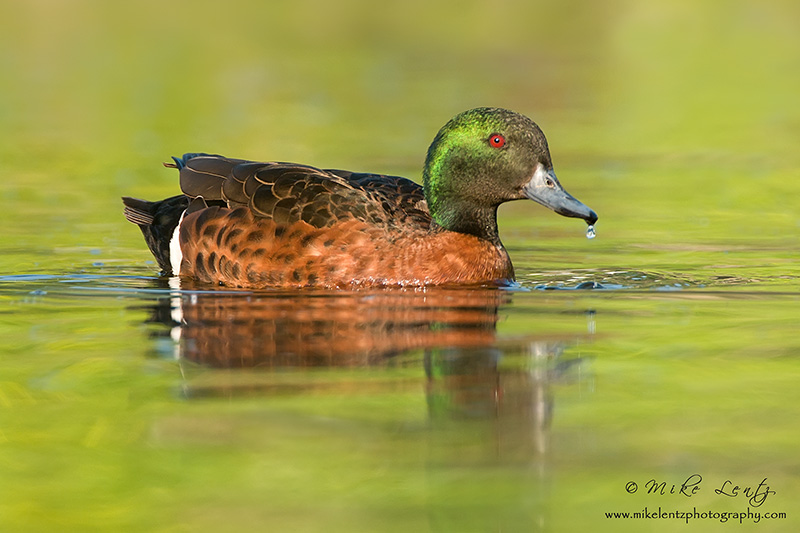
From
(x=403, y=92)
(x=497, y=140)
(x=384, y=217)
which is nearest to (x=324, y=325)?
(x=384, y=217)

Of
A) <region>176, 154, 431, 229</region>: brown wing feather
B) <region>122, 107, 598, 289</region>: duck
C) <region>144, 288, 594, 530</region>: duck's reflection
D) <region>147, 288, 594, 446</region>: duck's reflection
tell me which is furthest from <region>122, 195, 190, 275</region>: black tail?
<region>144, 288, 594, 530</region>: duck's reflection

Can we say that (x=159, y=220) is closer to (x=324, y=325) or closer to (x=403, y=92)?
(x=324, y=325)

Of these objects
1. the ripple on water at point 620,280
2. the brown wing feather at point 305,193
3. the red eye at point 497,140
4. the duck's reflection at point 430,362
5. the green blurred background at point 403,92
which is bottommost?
the duck's reflection at point 430,362

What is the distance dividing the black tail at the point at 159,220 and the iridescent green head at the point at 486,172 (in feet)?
6.00

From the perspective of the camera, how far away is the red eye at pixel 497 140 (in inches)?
322

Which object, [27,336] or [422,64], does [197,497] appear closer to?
[27,336]

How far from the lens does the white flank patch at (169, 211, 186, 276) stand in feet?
29.3

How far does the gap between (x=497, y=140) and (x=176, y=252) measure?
233 cm

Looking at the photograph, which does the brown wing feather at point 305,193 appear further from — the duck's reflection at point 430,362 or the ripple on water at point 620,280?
the ripple on water at point 620,280

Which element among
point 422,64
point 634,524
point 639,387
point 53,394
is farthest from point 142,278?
point 422,64

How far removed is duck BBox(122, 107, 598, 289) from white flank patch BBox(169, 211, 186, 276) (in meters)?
0.28

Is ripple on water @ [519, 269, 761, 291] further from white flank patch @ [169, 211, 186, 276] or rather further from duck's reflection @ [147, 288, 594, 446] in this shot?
white flank patch @ [169, 211, 186, 276]

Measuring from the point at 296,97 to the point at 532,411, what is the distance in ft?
49.0

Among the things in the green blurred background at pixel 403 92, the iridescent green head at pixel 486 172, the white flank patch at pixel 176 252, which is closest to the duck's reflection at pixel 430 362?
the iridescent green head at pixel 486 172
